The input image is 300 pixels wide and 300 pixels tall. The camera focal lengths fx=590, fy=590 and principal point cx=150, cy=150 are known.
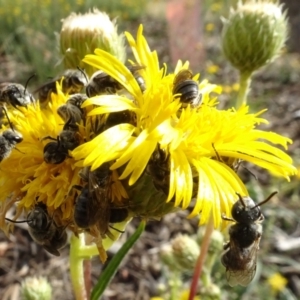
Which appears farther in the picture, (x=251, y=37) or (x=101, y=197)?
(x=251, y=37)

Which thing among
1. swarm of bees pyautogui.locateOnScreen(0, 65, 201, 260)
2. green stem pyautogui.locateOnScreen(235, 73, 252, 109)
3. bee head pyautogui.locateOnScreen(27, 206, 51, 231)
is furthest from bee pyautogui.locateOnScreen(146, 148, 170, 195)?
green stem pyautogui.locateOnScreen(235, 73, 252, 109)

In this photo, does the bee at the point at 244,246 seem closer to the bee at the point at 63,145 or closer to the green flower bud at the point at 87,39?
the bee at the point at 63,145

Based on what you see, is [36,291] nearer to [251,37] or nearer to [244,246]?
[244,246]

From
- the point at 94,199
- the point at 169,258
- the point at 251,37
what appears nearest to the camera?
the point at 94,199

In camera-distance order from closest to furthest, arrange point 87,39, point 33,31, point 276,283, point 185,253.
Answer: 1. point 87,39
2. point 185,253
3. point 276,283
4. point 33,31

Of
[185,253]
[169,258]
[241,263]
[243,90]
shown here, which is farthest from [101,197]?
[169,258]

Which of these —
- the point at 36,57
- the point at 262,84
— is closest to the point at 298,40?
the point at 262,84
